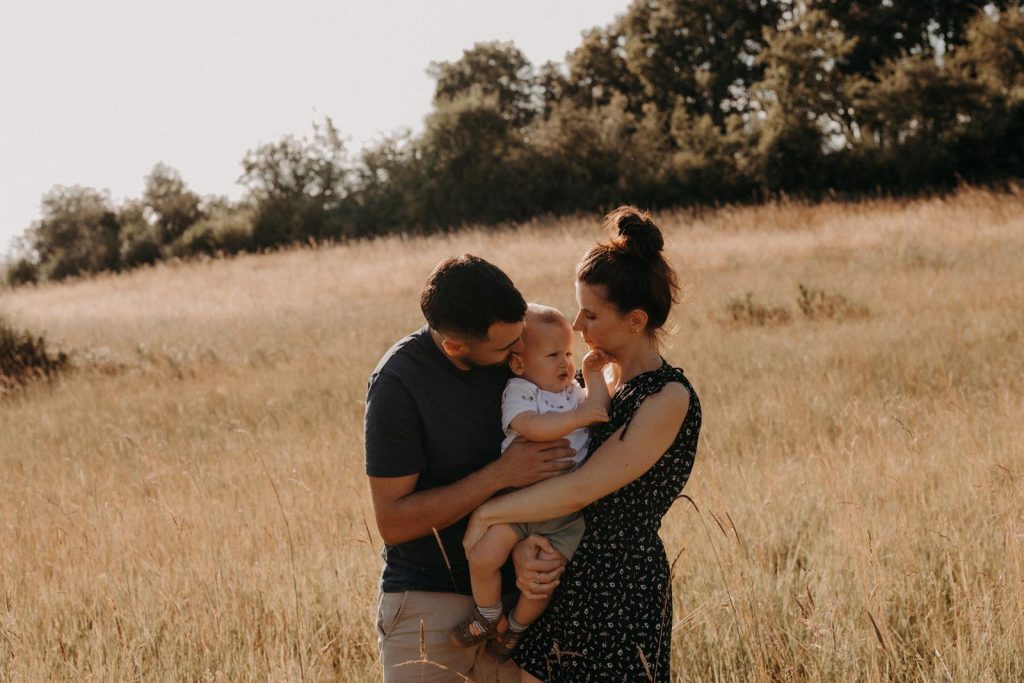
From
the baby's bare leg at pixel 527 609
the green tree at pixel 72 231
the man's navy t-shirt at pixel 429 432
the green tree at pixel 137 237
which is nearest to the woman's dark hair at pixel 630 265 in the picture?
the man's navy t-shirt at pixel 429 432

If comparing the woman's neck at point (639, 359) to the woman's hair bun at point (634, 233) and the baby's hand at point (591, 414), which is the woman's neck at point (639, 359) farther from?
the woman's hair bun at point (634, 233)

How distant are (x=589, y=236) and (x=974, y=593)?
1723cm

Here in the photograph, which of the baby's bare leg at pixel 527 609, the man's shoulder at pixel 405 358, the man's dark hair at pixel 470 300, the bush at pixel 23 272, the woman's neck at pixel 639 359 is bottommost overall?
the baby's bare leg at pixel 527 609

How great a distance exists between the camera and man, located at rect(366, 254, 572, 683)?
2.29 meters

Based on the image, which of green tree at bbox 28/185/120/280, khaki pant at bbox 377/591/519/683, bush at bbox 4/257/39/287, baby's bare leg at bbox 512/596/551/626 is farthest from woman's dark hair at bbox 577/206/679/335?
bush at bbox 4/257/39/287

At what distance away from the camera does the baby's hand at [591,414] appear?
7.70ft

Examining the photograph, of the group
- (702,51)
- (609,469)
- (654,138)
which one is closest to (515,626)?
(609,469)

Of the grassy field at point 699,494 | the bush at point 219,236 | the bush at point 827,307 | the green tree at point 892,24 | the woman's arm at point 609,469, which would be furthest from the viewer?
the bush at point 219,236

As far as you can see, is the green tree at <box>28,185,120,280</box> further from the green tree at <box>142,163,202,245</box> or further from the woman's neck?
the woman's neck

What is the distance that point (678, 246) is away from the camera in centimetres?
1698

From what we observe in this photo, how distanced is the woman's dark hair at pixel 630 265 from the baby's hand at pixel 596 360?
16cm

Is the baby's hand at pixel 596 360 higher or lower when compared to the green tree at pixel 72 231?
lower

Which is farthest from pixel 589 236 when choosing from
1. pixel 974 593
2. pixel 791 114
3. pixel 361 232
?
pixel 974 593

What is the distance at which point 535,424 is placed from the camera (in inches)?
90.9
